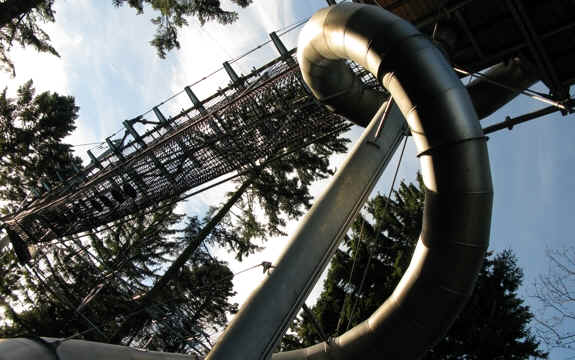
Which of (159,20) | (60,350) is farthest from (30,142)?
(60,350)

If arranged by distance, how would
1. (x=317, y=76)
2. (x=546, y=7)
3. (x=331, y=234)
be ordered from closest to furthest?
(x=331, y=234), (x=546, y=7), (x=317, y=76)

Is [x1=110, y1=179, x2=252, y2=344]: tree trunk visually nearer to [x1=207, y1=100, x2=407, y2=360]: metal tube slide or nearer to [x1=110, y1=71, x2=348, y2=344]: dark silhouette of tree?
[x1=110, y1=71, x2=348, y2=344]: dark silhouette of tree

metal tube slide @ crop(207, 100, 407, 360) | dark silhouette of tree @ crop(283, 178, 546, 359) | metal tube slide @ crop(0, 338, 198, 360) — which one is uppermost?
dark silhouette of tree @ crop(283, 178, 546, 359)

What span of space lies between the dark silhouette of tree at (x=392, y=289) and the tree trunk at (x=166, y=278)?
14.7 ft

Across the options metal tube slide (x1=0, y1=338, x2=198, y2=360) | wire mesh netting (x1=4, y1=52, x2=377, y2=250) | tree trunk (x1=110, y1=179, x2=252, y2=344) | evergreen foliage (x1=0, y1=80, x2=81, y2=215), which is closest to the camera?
metal tube slide (x1=0, y1=338, x2=198, y2=360)

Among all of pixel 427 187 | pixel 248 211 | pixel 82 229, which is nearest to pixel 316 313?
pixel 248 211

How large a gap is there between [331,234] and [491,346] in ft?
28.5

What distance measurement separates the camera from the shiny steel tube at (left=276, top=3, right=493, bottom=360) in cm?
346

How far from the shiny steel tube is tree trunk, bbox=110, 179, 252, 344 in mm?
6493

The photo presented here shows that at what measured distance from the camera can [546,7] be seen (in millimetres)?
4676

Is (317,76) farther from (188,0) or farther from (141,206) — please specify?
(141,206)

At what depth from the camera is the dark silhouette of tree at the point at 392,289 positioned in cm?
965

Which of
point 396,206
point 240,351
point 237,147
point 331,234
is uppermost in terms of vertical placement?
point 396,206

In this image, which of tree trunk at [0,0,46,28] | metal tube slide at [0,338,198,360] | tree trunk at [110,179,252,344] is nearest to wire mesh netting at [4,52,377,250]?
tree trunk at [110,179,252,344]
